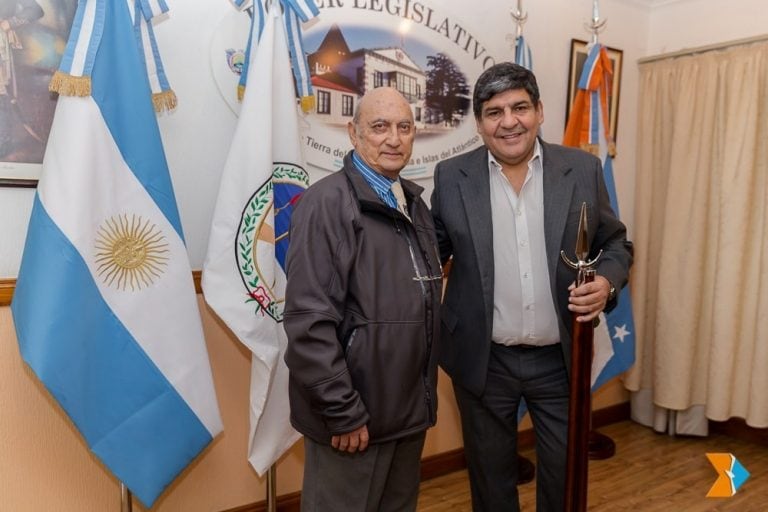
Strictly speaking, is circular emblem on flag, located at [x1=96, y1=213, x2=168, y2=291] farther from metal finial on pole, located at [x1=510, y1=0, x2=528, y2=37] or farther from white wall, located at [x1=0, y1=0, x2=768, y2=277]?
metal finial on pole, located at [x1=510, y1=0, x2=528, y2=37]

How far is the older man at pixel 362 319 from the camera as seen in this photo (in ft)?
4.46

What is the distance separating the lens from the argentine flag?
2.80 meters

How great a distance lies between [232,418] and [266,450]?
0.81 feet

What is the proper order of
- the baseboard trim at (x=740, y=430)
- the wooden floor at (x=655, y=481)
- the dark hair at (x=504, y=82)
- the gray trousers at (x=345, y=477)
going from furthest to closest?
the baseboard trim at (x=740, y=430)
the wooden floor at (x=655, y=481)
the dark hair at (x=504, y=82)
the gray trousers at (x=345, y=477)

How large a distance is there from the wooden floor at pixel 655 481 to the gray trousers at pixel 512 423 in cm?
70

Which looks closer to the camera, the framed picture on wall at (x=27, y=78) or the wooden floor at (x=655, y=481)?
the framed picture on wall at (x=27, y=78)

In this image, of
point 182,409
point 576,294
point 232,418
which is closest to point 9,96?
point 182,409

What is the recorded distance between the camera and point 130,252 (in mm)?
1737

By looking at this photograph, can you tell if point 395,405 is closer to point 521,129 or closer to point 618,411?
point 521,129

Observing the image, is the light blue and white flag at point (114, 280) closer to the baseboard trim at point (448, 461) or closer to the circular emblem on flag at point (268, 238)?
A: the circular emblem on flag at point (268, 238)

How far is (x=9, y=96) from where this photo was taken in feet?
5.73

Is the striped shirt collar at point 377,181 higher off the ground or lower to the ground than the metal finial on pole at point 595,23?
lower

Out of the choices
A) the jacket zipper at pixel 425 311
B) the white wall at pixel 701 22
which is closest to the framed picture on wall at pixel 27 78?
the jacket zipper at pixel 425 311

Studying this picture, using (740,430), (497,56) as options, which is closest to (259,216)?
(497,56)
